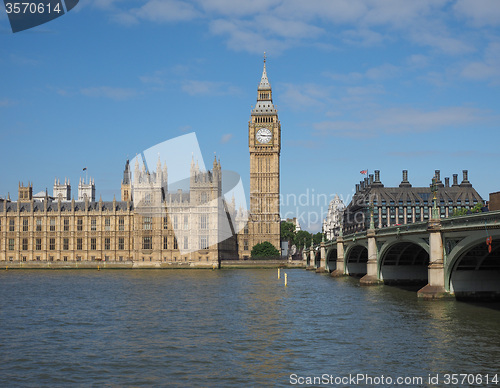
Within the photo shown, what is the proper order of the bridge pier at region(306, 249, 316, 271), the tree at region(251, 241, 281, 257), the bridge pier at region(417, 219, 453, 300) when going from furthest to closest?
the tree at region(251, 241, 281, 257)
the bridge pier at region(306, 249, 316, 271)
the bridge pier at region(417, 219, 453, 300)

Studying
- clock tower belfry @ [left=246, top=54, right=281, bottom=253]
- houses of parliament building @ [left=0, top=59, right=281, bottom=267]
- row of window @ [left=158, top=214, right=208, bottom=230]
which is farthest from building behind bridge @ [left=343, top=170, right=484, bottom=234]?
row of window @ [left=158, top=214, right=208, bottom=230]

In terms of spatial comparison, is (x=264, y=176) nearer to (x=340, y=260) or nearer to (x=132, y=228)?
(x=132, y=228)

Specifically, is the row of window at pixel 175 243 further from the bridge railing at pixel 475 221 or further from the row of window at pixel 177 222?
the bridge railing at pixel 475 221

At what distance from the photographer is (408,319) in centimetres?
3878

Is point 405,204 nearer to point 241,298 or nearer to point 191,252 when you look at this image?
point 191,252

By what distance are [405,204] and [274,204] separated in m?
43.4

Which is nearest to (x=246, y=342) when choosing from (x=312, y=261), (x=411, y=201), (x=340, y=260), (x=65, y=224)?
(x=340, y=260)

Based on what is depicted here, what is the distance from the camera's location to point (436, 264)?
149ft

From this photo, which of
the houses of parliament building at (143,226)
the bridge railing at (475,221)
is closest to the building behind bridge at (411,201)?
the houses of parliament building at (143,226)

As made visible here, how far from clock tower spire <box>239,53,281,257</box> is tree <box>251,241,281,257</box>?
34.1ft

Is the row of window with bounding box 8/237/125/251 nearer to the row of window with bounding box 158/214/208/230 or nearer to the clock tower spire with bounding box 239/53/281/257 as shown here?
the row of window with bounding box 158/214/208/230

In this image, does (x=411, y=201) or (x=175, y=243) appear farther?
(x=411, y=201)

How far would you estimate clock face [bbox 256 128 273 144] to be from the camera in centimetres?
16812

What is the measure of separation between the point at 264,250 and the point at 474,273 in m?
104
